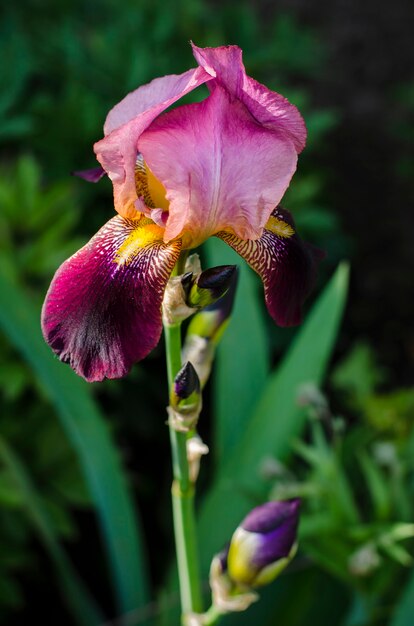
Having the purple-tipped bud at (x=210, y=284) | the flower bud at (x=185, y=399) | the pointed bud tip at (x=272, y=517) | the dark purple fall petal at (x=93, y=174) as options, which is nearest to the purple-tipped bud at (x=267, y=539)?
the pointed bud tip at (x=272, y=517)

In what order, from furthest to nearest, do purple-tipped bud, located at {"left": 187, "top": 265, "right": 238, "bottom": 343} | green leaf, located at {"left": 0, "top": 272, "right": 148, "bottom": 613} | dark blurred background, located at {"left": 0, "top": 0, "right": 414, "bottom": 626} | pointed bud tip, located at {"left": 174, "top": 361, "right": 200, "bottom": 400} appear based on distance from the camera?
dark blurred background, located at {"left": 0, "top": 0, "right": 414, "bottom": 626} → green leaf, located at {"left": 0, "top": 272, "right": 148, "bottom": 613} → purple-tipped bud, located at {"left": 187, "top": 265, "right": 238, "bottom": 343} → pointed bud tip, located at {"left": 174, "top": 361, "right": 200, "bottom": 400}

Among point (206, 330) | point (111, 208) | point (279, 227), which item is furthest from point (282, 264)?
point (111, 208)

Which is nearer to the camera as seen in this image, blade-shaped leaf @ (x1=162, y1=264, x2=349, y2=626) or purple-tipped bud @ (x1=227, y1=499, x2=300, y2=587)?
purple-tipped bud @ (x1=227, y1=499, x2=300, y2=587)

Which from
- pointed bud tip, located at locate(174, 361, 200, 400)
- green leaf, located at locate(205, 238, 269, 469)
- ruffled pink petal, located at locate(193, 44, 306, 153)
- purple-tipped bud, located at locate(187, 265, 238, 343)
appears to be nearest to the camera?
ruffled pink petal, located at locate(193, 44, 306, 153)

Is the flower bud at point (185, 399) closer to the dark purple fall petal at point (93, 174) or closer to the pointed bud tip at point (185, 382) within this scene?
the pointed bud tip at point (185, 382)

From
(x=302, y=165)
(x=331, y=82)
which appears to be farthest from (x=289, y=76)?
(x=302, y=165)

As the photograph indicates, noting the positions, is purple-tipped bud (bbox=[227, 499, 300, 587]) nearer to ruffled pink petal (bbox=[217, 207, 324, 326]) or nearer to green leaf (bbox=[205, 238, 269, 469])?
ruffled pink petal (bbox=[217, 207, 324, 326])

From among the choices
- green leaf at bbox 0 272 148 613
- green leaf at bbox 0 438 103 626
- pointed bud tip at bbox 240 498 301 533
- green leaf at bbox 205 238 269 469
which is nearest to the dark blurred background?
green leaf at bbox 0 438 103 626
